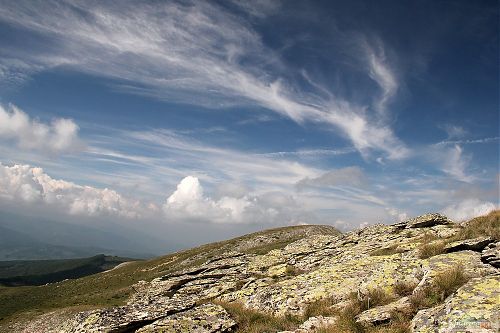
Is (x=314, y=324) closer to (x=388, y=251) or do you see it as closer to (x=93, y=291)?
(x=388, y=251)

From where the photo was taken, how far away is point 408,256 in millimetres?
21109

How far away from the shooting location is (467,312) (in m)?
11.8

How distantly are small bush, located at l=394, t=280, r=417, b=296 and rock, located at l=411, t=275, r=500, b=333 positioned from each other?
3007mm

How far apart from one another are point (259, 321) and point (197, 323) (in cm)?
327

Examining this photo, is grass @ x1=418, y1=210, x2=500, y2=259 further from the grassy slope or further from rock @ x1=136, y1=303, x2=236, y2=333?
the grassy slope

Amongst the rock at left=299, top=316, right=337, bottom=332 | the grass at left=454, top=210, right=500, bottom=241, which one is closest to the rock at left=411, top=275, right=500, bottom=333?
the rock at left=299, top=316, right=337, bottom=332

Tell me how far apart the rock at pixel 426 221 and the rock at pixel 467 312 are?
2473 centimetres

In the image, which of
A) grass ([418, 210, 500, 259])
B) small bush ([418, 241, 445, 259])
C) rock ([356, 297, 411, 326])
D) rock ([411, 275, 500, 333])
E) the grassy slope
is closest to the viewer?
rock ([411, 275, 500, 333])

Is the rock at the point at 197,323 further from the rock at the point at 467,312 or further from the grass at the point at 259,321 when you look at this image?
the rock at the point at 467,312

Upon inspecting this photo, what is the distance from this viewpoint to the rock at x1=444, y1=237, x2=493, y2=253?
63.3ft

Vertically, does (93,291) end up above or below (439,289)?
below

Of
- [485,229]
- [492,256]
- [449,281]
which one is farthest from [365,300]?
[485,229]

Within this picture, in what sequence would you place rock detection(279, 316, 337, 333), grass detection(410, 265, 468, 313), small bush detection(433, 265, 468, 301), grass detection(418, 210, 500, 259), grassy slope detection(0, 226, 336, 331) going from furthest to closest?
grassy slope detection(0, 226, 336, 331) → grass detection(418, 210, 500, 259) → rock detection(279, 316, 337, 333) → small bush detection(433, 265, 468, 301) → grass detection(410, 265, 468, 313)

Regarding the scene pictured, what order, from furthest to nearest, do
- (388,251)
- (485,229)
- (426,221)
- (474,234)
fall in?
(426,221) → (388,251) → (485,229) → (474,234)
